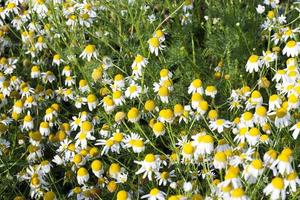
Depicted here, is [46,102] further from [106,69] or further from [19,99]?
[106,69]

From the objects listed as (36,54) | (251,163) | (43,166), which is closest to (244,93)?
(251,163)

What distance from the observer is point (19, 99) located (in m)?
3.96

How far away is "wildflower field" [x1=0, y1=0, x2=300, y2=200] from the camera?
9.39ft

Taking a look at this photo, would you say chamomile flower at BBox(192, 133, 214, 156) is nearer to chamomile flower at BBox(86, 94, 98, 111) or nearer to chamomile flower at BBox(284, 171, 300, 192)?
chamomile flower at BBox(284, 171, 300, 192)

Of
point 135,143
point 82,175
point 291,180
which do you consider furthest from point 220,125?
point 82,175

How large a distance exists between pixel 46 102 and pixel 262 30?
1.59 metres

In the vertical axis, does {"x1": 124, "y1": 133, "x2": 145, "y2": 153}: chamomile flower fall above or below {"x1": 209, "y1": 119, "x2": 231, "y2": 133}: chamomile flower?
below

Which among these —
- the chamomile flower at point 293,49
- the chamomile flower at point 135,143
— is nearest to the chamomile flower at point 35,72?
the chamomile flower at point 135,143

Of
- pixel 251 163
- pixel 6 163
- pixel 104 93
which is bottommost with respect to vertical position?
pixel 6 163

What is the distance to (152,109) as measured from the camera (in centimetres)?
319

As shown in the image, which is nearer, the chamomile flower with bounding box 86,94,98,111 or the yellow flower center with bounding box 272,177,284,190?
the yellow flower center with bounding box 272,177,284,190

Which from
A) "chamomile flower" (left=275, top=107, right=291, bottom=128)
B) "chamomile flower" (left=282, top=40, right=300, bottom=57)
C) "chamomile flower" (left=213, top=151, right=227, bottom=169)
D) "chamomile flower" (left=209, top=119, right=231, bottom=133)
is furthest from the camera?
"chamomile flower" (left=282, top=40, right=300, bottom=57)

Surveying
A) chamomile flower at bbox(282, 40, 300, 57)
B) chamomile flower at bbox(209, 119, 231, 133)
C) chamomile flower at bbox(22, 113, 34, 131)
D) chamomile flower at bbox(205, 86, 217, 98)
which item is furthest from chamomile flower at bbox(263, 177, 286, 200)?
chamomile flower at bbox(22, 113, 34, 131)

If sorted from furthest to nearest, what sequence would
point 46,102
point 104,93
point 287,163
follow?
1. point 46,102
2. point 104,93
3. point 287,163
